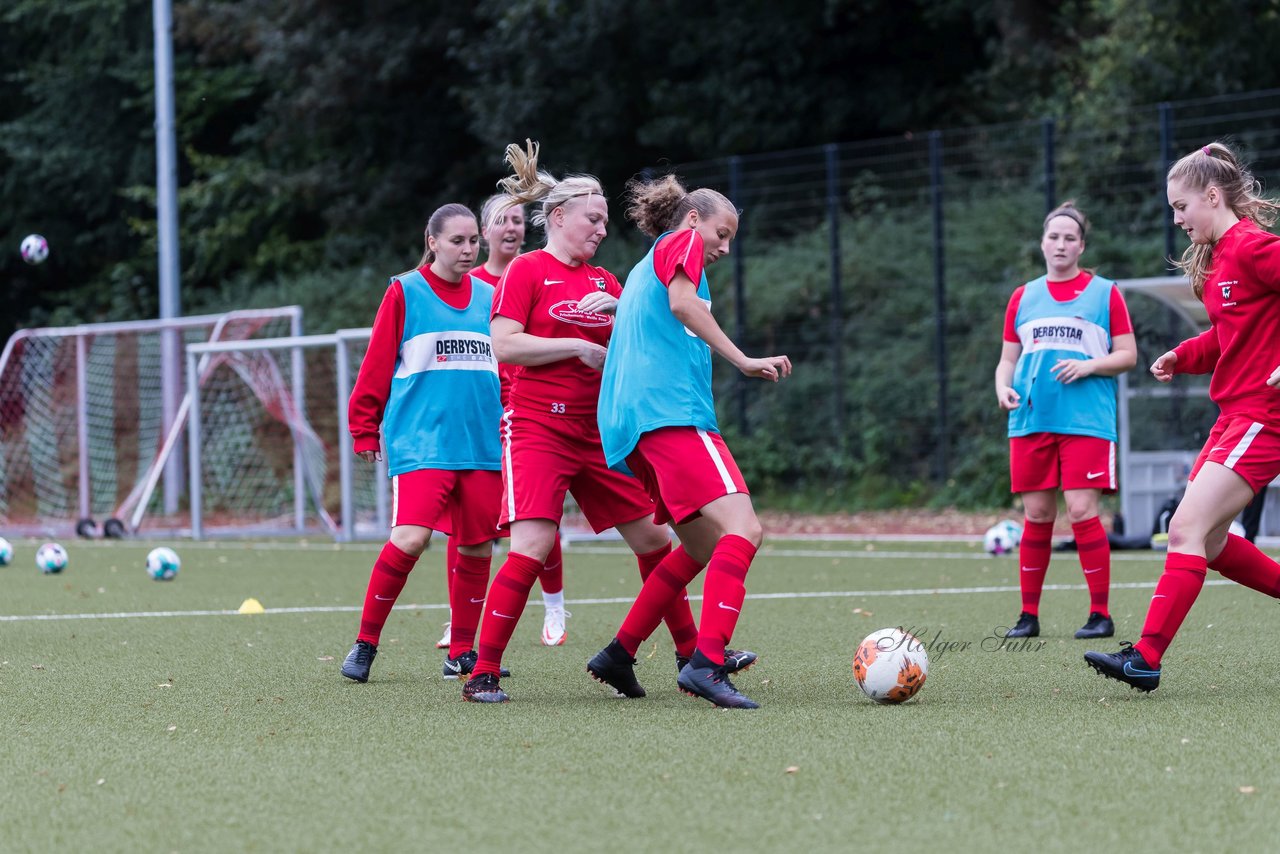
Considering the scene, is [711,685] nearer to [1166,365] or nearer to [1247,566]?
[1247,566]

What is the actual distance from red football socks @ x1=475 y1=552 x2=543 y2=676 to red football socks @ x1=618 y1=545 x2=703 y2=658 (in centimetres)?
36

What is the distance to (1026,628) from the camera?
294 inches

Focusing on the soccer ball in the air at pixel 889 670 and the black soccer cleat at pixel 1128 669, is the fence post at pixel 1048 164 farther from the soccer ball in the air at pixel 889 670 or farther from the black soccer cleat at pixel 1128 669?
the soccer ball in the air at pixel 889 670

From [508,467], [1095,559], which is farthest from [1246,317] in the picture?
[508,467]

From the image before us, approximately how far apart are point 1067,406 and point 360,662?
3.23 meters

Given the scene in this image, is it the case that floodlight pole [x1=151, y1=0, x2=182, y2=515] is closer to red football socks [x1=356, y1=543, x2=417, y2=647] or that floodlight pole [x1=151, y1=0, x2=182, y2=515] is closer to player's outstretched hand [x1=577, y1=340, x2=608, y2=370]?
red football socks [x1=356, y1=543, x2=417, y2=647]

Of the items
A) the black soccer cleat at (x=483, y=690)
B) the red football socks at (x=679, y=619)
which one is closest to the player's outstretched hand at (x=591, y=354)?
the red football socks at (x=679, y=619)

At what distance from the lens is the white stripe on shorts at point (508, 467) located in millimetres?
5820

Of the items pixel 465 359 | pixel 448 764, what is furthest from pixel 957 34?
pixel 448 764

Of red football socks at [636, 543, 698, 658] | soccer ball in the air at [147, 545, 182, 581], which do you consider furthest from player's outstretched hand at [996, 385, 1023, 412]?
soccer ball in the air at [147, 545, 182, 581]

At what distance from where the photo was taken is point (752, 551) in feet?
18.3

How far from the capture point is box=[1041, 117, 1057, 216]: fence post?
1694cm

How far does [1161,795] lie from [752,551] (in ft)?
6.10

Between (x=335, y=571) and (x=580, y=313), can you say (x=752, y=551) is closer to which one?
(x=580, y=313)
